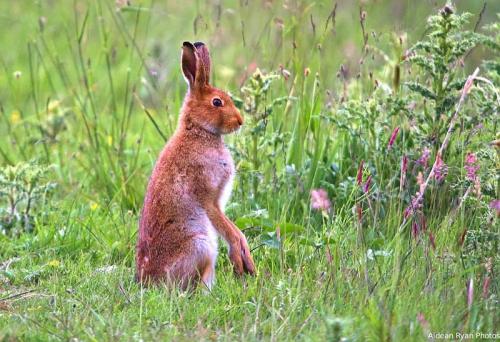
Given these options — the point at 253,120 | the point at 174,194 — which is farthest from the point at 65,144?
the point at 174,194

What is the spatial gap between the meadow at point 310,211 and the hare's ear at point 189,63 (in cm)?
61

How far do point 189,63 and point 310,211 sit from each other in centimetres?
113

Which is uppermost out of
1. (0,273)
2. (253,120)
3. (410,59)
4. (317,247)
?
(410,59)

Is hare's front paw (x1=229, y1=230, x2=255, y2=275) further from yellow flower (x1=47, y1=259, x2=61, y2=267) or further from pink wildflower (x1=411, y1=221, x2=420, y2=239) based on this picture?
yellow flower (x1=47, y1=259, x2=61, y2=267)

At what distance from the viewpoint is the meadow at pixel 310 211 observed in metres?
4.62

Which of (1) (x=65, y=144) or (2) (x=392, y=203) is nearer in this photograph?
(2) (x=392, y=203)

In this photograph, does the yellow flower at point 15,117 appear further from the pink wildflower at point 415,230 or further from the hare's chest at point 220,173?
the pink wildflower at point 415,230

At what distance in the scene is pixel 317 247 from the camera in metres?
5.39

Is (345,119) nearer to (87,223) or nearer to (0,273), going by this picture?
(87,223)

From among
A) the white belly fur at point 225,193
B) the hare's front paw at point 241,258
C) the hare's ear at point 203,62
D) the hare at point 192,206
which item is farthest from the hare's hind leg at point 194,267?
the hare's ear at point 203,62

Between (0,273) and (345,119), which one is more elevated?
(345,119)

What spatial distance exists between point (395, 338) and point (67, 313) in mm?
1632

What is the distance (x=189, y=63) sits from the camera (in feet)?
19.1

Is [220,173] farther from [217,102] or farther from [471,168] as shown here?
[471,168]
